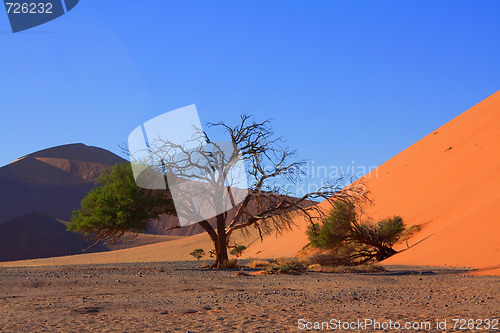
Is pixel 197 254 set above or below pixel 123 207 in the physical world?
below

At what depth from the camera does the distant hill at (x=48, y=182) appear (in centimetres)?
9819

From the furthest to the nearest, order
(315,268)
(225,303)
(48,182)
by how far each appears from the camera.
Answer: (48,182) → (315,268) → (225,303)

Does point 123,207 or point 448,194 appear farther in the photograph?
point 448,194

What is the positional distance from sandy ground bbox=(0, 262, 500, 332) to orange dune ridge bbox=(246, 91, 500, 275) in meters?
7.59

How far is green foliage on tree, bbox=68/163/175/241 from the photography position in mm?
21984

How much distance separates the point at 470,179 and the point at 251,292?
27.5 metres

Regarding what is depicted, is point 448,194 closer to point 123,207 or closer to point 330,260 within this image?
point 330,260

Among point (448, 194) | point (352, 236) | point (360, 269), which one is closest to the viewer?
point (360, 269)

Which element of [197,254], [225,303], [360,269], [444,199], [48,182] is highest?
[48,182]

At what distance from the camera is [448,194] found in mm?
34938

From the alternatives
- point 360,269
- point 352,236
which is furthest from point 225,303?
point 352,236

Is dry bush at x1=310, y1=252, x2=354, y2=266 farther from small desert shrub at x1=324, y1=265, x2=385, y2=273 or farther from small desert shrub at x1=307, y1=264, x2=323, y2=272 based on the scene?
small desert shrub at x1=324, y1=265, x2=385, y2=273

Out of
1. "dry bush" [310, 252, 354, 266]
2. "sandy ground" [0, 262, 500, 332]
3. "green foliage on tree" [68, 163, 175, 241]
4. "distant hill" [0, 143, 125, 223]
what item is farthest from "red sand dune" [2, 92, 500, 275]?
"distant hill" [0, 143, 125, 223]

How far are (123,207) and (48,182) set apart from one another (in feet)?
319
